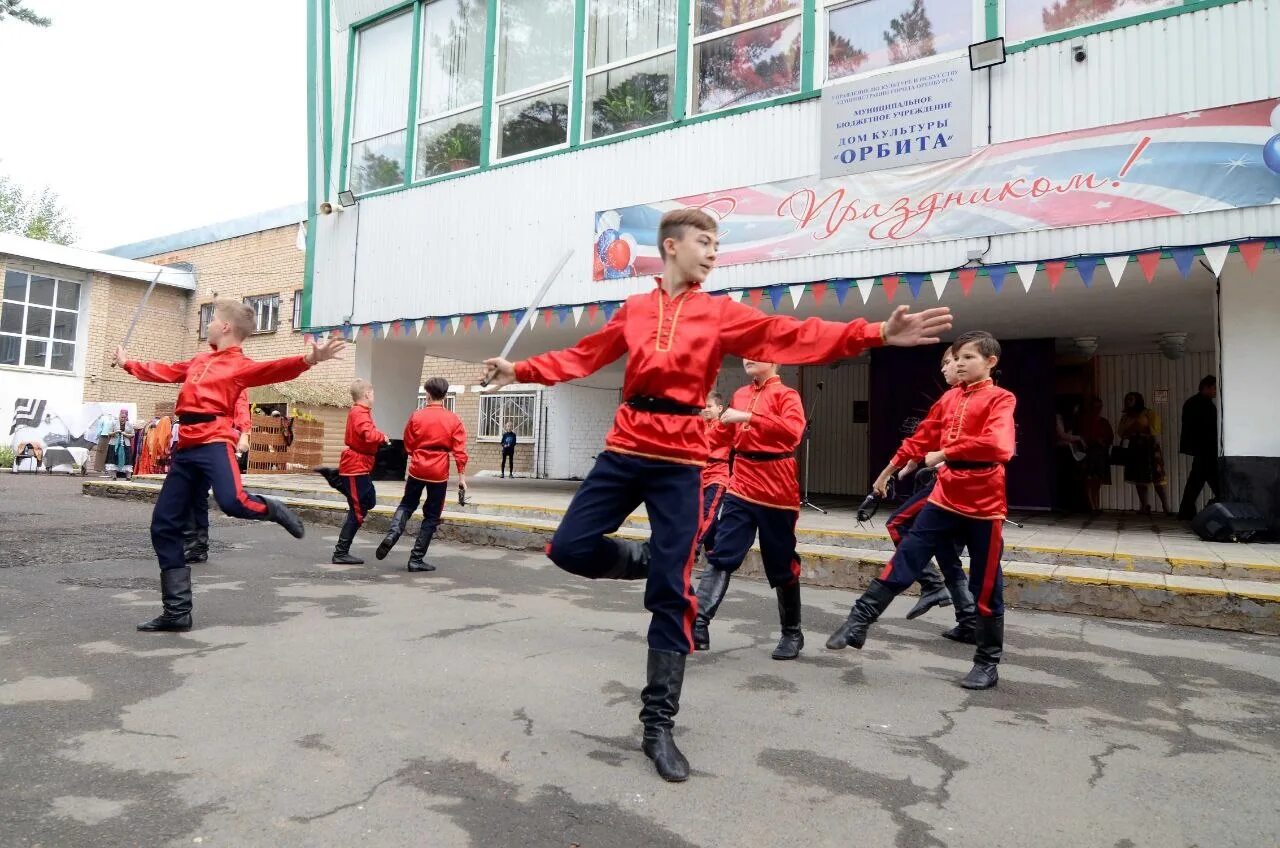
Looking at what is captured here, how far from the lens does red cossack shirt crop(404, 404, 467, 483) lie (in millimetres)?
7293

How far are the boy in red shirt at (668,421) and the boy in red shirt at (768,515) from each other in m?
1.24

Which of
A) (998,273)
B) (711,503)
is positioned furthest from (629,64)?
(711,503)

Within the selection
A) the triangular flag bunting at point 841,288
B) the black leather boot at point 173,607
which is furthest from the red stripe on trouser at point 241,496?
the triangular flag bunting at point 841,288

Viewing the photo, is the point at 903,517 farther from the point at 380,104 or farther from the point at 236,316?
the point at 380,104

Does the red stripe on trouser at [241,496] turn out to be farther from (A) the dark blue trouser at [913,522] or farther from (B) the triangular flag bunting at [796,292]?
(B) the triangular flag bunting at [796,292]

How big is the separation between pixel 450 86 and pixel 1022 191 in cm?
912

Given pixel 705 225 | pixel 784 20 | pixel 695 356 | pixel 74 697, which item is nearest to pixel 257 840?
pixel 74 697

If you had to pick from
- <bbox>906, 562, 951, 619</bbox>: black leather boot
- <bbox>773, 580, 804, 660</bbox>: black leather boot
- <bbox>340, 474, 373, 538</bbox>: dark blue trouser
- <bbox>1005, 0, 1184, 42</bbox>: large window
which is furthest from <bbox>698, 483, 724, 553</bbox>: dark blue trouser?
<bbox>1005, 0, 1184, 42</bbox>: large window

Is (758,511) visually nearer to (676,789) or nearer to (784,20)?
(676,789)

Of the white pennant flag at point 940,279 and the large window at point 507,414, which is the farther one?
the large window at point 507,414

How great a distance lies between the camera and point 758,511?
4398mm

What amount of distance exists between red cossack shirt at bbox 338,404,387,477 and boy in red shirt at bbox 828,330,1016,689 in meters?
4.75

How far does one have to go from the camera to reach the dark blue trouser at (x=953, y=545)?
401cm

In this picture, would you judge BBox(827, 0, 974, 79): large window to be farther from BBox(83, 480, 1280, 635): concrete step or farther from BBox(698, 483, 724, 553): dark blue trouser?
BBox(698, 483, 724, 553): dark blue trouser
